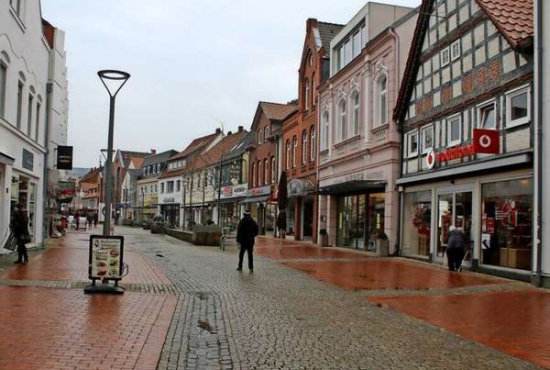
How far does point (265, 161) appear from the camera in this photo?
43.6m

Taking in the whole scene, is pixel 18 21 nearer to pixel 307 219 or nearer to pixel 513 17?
pixel 513 17

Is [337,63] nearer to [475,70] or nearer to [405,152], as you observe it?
[405,152]

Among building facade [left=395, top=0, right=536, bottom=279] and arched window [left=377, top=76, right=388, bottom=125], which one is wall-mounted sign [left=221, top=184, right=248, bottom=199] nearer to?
arched window [left=377, top=76, right=388, bottom=125]

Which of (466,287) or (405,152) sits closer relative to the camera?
(466,287)

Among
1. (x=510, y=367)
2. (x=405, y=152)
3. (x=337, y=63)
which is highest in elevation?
(x=337, y=63)

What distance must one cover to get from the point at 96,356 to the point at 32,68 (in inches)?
650

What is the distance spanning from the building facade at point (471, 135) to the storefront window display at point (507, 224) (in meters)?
0.02

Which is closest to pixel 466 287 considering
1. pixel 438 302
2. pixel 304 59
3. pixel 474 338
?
pixel 438 302

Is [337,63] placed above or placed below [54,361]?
above

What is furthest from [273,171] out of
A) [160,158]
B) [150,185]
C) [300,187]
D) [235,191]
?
[150,185]

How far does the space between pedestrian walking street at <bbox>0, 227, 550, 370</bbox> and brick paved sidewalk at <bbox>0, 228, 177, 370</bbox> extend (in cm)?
2

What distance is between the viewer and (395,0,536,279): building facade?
14242 mm

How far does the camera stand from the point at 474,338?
7879mm

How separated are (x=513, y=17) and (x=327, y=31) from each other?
66.1ft
